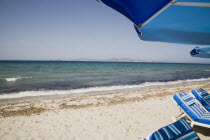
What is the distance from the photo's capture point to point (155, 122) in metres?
5.21

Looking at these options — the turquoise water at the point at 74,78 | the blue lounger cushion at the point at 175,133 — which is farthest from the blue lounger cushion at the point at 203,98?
the turquoise water at the point at 74,78

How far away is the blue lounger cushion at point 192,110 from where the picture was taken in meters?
4.08

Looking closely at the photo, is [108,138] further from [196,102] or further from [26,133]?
[196,102]

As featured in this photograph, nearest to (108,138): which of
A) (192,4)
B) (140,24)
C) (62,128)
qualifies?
(62,128)

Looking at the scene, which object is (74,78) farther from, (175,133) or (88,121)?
(175,133)

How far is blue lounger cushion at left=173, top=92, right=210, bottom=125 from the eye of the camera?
4.08 m

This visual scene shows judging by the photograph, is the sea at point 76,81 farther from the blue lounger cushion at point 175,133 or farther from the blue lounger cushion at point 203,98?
the blue lounger cushion at point 175,133

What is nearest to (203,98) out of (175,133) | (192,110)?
(192,110)

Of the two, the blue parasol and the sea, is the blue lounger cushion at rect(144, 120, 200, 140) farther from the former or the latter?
the sea

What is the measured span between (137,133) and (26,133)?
3.43 meters

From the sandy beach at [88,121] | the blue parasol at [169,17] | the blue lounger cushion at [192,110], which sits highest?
the blue parasol at [169,17]

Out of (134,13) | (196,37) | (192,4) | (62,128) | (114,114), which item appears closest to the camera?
(192,4)

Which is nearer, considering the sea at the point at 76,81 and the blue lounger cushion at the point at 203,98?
the blue lounger cushion at the point at 203,98

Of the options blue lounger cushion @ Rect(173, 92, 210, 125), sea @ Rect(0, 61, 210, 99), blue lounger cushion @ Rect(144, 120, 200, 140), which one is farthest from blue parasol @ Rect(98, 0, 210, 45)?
sea @ Rect(0, 61, 210, 99)
